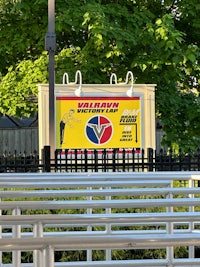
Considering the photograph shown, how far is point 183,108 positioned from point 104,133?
547 cm

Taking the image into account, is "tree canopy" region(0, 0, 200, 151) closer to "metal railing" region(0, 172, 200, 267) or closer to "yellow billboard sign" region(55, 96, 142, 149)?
"yellow billboard sign" region(55, 96, 142, 149)

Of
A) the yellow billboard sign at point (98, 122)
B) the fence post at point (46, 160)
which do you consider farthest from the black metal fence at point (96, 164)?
the yellow billboard sign at point (98, 122)

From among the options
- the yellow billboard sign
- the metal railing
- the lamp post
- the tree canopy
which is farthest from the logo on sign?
the metal railing

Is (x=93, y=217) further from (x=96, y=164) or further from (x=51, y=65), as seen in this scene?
(x=51, y=65)

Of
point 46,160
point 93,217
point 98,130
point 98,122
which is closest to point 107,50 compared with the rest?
point 98,122

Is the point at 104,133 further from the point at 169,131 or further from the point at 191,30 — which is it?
the point at 191,30

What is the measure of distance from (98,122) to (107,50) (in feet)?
11.4

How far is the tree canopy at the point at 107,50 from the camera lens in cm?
1839

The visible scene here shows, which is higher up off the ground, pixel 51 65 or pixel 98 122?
pixel 51 65

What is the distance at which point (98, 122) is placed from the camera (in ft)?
51.2

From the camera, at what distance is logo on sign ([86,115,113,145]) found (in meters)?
15.6

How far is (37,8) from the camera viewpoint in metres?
19.3

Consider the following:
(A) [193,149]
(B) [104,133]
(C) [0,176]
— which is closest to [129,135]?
(B) [104,133]

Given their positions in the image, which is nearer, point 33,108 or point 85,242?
point 85,242
